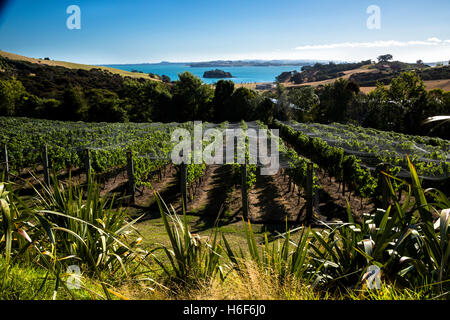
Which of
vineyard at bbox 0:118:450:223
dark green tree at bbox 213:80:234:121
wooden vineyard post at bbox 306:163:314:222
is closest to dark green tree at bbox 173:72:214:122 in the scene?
dark green tree at bbox 213:80:234:121

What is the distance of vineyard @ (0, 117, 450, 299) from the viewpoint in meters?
1.99

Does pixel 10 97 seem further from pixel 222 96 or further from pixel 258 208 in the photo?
pixel 258 208

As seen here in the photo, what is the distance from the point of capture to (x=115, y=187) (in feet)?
30.6

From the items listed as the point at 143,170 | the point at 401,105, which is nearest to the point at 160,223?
the point at 143,170

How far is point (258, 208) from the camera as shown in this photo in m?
7.67

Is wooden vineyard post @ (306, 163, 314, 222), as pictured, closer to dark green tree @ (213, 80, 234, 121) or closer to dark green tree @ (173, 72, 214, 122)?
dark green tree @ (213, 80, 234, 121)

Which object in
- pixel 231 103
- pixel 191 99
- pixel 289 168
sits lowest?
pixel 289 168

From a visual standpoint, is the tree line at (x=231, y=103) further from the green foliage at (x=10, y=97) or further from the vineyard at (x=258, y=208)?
the vineyard at (x=258, y=208)

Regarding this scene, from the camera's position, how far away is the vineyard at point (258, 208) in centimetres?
199

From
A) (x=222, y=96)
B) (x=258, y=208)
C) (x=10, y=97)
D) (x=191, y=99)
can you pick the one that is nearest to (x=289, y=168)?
(x=258, y=208)

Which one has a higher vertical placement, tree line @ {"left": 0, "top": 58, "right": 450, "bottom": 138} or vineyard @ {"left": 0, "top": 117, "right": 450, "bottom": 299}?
tree line @ {"left": 0, "top": 58, "right": 450, "bottom": 138}

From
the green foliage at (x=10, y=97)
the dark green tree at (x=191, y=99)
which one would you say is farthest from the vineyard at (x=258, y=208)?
the green foliage at (x=10, y=97)

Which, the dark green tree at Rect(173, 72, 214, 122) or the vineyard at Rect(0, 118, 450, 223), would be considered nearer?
the vineyard at Rect(0, 118, 450, 223)
